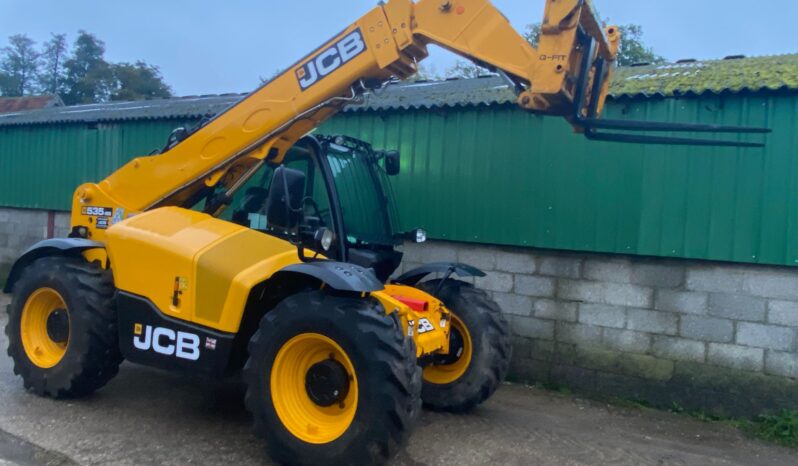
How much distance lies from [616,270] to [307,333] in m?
3.66

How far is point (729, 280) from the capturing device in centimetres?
630

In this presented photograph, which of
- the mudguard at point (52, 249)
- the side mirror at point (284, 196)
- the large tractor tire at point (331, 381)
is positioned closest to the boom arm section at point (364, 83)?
the mudguard at point (52, 249)

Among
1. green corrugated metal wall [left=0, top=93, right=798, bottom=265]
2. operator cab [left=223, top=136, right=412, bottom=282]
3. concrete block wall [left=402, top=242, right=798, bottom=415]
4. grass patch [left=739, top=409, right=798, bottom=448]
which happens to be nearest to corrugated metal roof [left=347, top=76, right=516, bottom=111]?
green corrugated metal wall [left=0, top=93, right=798, bottom=265]

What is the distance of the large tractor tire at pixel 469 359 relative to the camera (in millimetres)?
5805

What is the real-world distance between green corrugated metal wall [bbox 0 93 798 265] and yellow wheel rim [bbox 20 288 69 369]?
378 centimetres

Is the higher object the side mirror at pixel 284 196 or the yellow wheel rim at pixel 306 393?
the side mirror at pixel 284 196

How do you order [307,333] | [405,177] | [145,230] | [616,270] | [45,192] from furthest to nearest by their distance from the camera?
[45,192] < [405,177] < [616,270] < [145,230] < [307,333]

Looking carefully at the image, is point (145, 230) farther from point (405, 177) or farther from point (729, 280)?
point (729, 280)

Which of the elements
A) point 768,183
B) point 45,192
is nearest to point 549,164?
point 768,183

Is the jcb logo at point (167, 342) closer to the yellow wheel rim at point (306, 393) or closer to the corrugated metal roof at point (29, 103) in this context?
the yellow wheel rim at point (306, 393)

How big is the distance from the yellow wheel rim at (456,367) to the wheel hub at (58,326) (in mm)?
3036

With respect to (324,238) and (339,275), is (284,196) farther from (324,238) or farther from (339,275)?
(339,275)

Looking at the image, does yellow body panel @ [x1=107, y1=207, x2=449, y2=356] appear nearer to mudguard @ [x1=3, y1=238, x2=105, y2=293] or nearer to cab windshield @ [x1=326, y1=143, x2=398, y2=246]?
mudguard @ [x1=3, y1=238, x2=105, y2=293]

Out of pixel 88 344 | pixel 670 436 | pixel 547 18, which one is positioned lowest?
pixel 670 436
